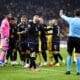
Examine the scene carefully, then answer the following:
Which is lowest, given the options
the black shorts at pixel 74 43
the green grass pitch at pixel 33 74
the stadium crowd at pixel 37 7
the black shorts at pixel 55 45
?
the green grass pitch at pixel 33 74

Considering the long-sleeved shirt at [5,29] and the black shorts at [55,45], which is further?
the black shorts at [55,45]

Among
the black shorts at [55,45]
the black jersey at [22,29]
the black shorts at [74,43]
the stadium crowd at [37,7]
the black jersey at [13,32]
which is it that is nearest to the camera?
the black shorts at [74,43]

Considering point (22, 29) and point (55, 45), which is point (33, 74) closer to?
point (22, 29)

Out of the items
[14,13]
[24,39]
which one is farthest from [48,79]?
[14,13]

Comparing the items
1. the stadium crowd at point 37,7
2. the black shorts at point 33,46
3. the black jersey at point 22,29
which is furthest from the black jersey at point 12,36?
the stadium crowd at point 37,7

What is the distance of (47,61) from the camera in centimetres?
1920

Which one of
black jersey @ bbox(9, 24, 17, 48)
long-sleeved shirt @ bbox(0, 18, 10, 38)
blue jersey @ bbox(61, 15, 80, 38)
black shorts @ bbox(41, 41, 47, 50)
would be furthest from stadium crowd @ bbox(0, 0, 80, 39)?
blue jersey @ bbox(61, 15, 80, 38)

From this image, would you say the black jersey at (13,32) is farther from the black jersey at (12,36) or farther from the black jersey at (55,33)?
the black jersey at (55,33)

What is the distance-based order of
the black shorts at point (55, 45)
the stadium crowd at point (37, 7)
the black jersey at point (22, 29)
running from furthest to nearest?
the stadium crowd at point (37, 7), the black shorts at point (55, 45), the black jersey at point (22, 29)

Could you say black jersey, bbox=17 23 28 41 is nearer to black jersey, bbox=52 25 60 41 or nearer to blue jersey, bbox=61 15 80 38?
black jersey, bbox=52 25 60 41

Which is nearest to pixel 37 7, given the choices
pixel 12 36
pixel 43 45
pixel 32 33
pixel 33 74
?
pixel 43 45

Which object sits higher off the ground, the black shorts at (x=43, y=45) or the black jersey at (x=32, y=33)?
the black jersey at (x=32, y=33)

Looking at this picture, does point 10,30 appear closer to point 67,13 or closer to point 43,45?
point 43,45

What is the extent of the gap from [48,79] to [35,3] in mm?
33144
